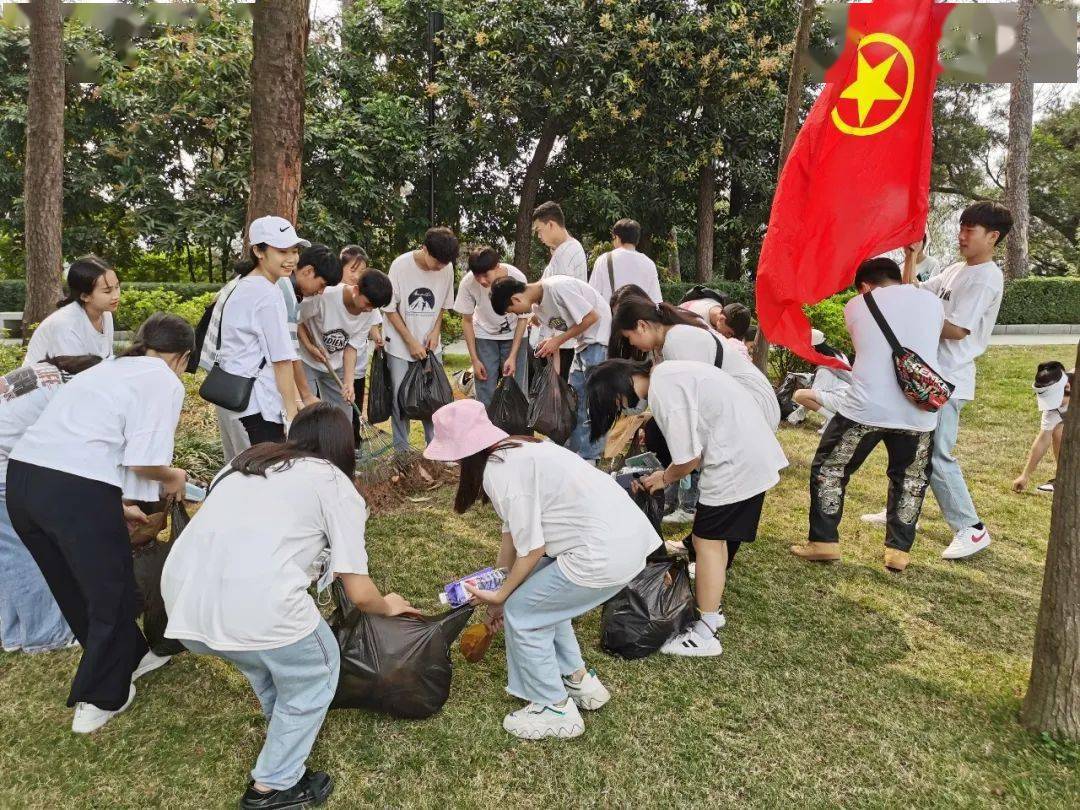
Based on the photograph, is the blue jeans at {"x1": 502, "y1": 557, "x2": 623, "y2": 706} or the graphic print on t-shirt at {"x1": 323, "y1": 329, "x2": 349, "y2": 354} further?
the graphic print on t-shirt at {"x1": 323, "y1": 329, "x2": 349, "y2": 354}

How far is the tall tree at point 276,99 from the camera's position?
181 inches

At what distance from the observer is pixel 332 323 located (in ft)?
15.3

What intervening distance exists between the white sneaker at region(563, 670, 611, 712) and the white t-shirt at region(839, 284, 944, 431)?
1990 mm

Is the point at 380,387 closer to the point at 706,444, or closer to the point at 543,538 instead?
the point at 706,444

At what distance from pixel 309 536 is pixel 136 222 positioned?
487 inches

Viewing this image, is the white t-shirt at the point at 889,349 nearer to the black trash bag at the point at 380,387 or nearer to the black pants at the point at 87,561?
the black trash bag at the point at 380,387

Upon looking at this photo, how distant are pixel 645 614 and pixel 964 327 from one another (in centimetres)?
238

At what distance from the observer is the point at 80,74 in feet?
42.1

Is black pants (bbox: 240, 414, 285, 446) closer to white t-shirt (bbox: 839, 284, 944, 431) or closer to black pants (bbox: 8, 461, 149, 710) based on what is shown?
black pants (bbox: 8, 461, 149, 710)

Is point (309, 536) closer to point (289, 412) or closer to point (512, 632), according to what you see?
point (512, 632)

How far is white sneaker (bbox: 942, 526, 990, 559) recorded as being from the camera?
165 inches

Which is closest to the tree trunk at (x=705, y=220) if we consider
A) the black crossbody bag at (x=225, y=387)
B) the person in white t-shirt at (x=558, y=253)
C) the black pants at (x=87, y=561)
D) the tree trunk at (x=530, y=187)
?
the tree trunk at (x=530, y=187)

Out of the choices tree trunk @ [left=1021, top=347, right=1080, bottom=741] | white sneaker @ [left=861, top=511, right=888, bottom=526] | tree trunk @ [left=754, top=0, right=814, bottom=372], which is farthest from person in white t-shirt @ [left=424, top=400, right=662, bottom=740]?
tree trunk @ [left=754, top=0, right=814, bottom=372]

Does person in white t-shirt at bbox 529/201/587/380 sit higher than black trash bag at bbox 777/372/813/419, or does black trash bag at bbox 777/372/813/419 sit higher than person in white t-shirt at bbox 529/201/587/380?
person in white t-shirt at bbox 529/201/587/380
